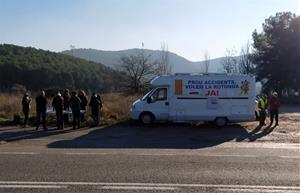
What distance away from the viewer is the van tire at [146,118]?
1030 inches

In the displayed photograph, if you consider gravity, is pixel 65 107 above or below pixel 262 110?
above

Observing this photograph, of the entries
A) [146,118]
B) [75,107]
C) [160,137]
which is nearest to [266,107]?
[146,118]

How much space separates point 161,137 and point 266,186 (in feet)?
39.1

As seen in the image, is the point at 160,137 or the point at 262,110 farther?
the point at 262,110

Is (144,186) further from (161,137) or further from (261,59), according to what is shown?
(261,59)

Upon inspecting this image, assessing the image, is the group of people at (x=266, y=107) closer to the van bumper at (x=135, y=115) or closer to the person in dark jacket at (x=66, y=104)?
the van bumper at (x=135, y=115)

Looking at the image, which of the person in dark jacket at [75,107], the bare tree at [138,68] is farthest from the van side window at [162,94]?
the bare tree at [138,68]

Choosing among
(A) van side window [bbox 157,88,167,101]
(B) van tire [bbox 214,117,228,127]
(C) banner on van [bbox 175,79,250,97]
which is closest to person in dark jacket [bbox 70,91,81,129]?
(A) van side window [bbox 157,88,167,101]

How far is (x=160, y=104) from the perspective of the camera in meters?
26.2

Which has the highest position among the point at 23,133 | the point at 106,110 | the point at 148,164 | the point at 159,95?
the point at 159,95

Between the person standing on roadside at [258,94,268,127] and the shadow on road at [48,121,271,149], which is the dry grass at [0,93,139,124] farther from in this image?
the person standing on roadside at [258,94,268,127]

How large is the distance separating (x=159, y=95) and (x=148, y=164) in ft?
44.3

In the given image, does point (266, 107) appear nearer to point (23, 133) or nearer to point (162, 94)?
point (162, 94)

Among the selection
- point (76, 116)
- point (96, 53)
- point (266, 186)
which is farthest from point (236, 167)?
point (96, 53)
